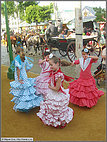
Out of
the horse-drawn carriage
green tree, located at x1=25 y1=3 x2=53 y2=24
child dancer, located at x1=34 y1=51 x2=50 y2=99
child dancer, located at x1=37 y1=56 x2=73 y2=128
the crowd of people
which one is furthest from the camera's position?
green tree, located at x1=25 y1=3 x2=53 y2=24

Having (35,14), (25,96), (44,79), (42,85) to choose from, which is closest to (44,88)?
(42,85)

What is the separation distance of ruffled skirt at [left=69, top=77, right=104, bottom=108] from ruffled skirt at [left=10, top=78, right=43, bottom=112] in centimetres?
91

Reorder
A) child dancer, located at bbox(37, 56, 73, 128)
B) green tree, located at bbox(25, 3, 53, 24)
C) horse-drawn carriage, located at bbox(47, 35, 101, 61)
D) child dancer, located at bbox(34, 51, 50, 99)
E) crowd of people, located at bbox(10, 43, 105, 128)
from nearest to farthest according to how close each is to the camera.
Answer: child dancer, located at bbox(37, 56, 73, 128), crowd of people, located at bbox(10, 43, 105, 128), child dancer, located at bbox(34, 51, 50, 99), horse-drawn carriage, located at bbox(47, 35, 101, 61), green tree, located at bbox(25, 3, 53, 24)

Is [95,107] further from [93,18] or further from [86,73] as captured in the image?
[93,18]

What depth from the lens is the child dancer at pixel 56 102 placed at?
10.4 feet

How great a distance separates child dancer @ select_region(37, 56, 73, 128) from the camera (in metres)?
3.17

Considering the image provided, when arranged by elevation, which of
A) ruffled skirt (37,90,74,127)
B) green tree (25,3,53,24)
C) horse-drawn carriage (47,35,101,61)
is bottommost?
ruffled skirt (37,90,74,127)

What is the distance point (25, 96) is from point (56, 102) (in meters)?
1.03

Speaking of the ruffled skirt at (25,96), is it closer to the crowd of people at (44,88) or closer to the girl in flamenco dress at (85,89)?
the crowd of people at (44,88)

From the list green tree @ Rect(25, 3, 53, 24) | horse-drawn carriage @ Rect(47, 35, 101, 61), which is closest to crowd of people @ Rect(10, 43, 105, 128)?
horse-drawn carriage @ Rect(47, 35, 101, 61)

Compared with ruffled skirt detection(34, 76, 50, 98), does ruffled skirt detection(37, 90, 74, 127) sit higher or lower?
lower

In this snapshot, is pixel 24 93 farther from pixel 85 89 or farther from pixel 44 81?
pixel 85 89

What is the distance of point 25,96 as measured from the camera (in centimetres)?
395

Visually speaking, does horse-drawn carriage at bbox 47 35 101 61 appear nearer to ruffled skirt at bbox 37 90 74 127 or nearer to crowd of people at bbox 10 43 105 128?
crowd of people at bbox 10 43 105 128
